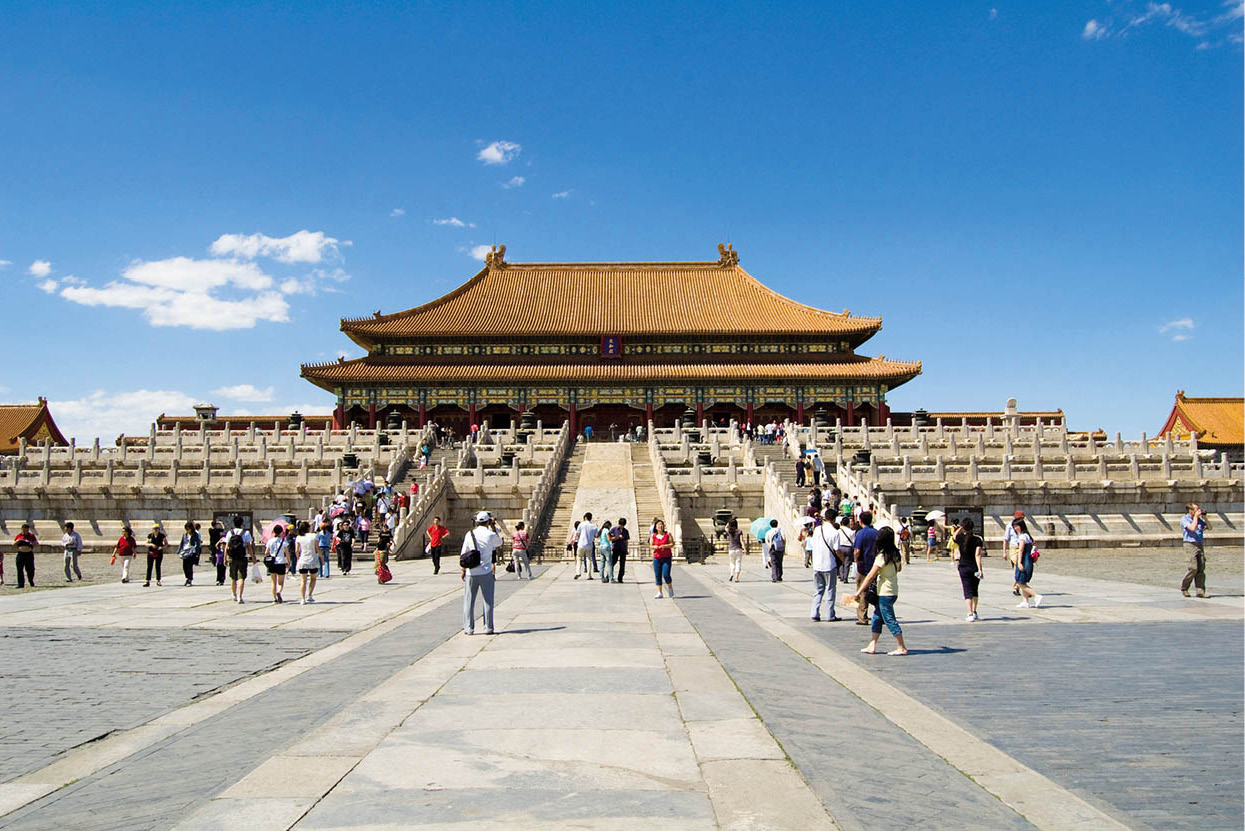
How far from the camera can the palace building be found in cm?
5356

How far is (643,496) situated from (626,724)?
23881 millimetres

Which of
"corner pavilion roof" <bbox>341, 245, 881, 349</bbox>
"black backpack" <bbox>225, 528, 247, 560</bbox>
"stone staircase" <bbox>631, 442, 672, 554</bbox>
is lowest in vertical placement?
"black backpack" <bbox>225, 528, 247, 560</bbox>

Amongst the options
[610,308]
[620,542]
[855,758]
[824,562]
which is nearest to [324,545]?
[620,542]

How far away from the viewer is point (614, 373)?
53969 millimetres

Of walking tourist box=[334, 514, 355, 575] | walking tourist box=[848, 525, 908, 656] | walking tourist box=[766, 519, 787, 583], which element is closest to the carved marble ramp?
walking tourist box=[766, 519, 787, 583]

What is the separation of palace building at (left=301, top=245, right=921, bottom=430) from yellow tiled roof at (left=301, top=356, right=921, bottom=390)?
86 mm

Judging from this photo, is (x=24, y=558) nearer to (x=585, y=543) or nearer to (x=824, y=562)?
(x=585, y=543)

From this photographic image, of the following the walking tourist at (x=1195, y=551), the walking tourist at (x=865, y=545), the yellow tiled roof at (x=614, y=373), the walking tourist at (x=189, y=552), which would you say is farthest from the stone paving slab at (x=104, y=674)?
the yellow tiled roof at (x=614, y=373)

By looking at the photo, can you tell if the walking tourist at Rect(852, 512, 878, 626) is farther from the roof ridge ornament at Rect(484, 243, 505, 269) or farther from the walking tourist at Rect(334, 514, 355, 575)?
the roof ridge ornament at Rect(484, 243, 505, 269)

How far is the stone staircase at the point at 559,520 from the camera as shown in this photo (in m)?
26.3

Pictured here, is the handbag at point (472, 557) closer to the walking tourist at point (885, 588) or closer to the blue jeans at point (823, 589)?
the walking tourist at point (885, 588)

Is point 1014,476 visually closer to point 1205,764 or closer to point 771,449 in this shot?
point 771,449

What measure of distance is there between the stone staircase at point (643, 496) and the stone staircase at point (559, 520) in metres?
2.14

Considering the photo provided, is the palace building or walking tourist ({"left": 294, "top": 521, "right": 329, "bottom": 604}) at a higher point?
the palace building
